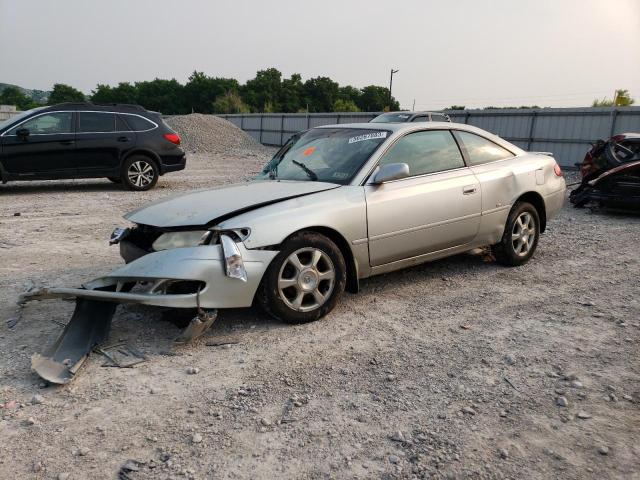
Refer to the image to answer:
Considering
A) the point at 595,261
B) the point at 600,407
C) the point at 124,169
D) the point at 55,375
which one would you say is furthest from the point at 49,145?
the point at 600,407

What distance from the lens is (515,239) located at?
5.95 metres

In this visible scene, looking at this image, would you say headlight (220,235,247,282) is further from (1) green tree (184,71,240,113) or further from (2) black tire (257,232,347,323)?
(1) green tree (184,71,240,113)

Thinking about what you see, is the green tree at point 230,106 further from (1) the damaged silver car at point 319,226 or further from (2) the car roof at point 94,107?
(1) the damaged silver car at point 319,226

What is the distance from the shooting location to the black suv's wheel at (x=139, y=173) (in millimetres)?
12039

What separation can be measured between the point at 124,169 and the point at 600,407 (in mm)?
10815

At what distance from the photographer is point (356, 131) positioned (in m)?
5.21

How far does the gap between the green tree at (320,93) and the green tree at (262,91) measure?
5.03 meters

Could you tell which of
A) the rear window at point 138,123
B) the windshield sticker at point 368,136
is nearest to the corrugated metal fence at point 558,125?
the rear window at point 138,123

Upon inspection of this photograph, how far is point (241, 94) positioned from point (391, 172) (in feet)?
272

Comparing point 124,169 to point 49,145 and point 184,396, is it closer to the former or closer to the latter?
point 49,145

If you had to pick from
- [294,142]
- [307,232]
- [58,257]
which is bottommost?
[58,257]

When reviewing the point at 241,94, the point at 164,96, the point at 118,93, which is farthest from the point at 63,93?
the point at 241,94

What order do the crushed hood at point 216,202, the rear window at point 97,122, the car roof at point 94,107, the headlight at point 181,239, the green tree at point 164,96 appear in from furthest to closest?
1. the green tree at point 164,96
2. the rear window at point 97,122
3. the car roof at point 94,107
4. the crushed hood at point 216,202
5. the headlight at point 181,239

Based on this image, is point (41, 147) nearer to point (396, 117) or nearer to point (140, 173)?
point (140, 173)
